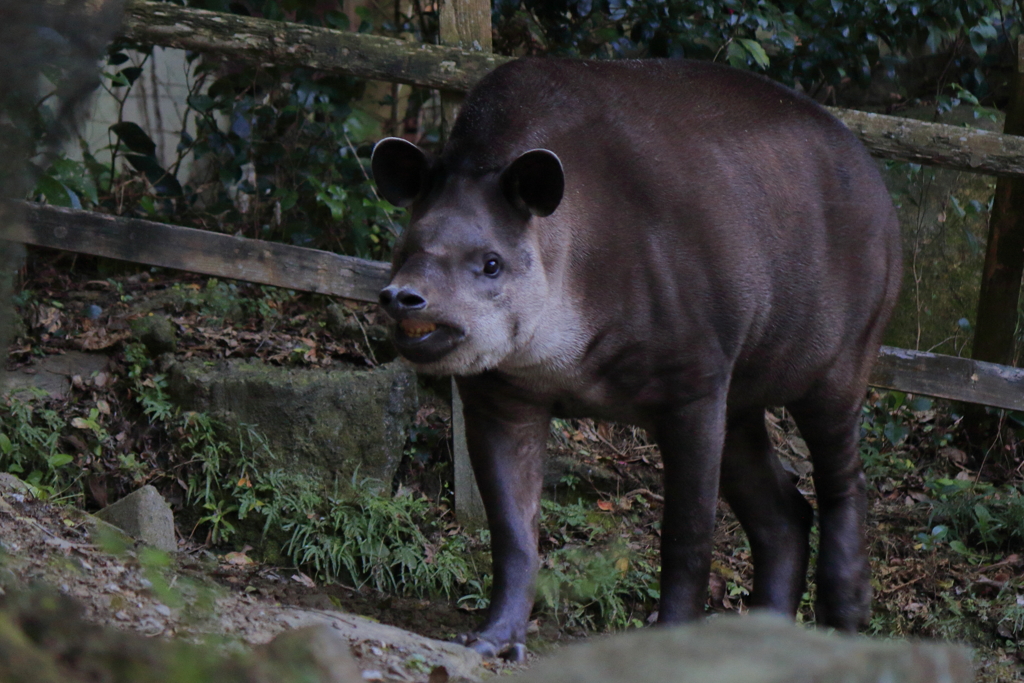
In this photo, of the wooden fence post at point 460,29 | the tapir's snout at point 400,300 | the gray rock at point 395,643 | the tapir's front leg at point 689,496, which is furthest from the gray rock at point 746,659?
the wooden fence post at point 460,29

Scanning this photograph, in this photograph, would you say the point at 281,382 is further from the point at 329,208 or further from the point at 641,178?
the point at 641,178

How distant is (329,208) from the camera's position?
21.2 feet

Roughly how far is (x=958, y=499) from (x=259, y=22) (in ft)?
13.3

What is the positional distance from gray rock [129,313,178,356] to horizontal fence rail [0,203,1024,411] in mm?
686

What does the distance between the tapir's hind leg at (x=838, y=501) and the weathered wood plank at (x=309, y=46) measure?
2.06m

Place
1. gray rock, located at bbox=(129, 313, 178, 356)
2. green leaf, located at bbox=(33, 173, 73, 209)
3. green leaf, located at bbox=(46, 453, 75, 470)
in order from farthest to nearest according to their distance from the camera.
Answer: gray rock, located at bbox=(129, 313, 178, 356) < green leaf, located at bbox=(33, 173, 73, 209) < green leaf, located at bbox=(46, 453, 75, 470)

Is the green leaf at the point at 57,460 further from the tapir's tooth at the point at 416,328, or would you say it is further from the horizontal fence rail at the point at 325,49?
the tapir's tooth at the point at 416,328

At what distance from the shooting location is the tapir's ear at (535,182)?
344 cm

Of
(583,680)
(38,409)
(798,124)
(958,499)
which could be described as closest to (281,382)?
(38,409)

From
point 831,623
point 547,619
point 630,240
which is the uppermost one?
point 630,240

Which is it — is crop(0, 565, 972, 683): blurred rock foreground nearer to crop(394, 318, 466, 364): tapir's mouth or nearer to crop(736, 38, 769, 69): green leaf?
crop(394, 318, 466, 364): tapir's mouth

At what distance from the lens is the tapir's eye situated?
354 cm

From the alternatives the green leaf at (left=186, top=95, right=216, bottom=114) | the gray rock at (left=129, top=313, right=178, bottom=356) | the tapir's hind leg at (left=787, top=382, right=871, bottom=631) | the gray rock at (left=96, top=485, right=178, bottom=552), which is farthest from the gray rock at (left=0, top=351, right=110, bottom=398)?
the tapir's hind leg at (left=787, top=382, right=871, bottom=631)

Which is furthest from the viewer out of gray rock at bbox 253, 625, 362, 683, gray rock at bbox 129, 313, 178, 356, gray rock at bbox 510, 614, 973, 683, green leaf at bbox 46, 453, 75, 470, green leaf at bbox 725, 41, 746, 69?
green leaf at bbox 725, 41, 746, 69
